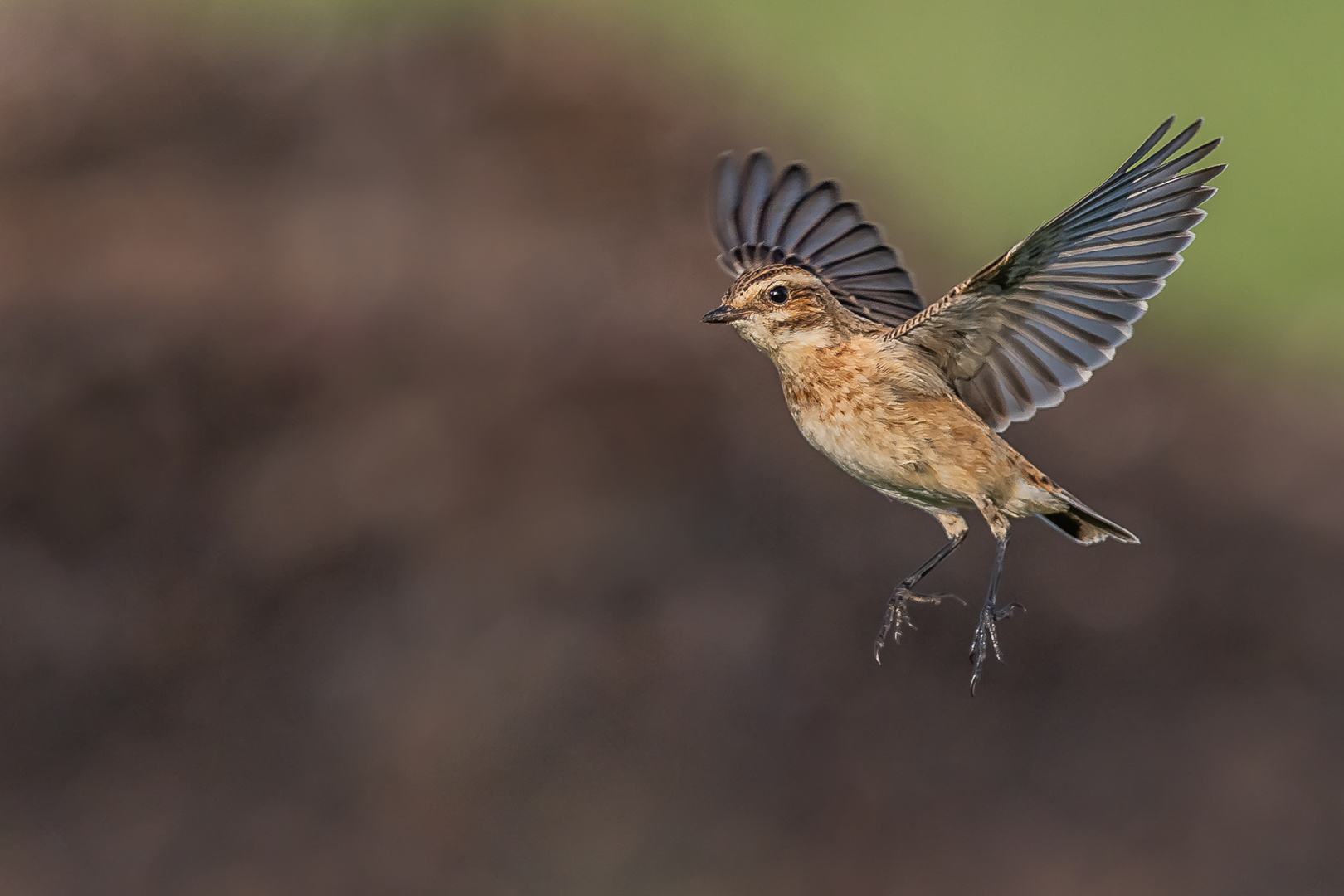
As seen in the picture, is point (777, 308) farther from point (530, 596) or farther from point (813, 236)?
point (530, 596)

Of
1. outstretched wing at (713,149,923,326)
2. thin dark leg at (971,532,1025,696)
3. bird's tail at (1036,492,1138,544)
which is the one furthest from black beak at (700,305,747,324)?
outstretched wing at (713,149,923,326)

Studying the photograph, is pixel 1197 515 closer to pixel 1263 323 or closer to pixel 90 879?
pixel 1263 323

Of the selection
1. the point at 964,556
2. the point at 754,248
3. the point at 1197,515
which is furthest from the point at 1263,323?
the point at 754,248

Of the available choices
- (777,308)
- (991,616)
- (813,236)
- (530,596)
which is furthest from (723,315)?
(530,596)

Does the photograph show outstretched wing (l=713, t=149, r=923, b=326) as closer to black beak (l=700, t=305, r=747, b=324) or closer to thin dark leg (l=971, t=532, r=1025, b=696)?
black beak (l=700, t=305, r=747, b=324)

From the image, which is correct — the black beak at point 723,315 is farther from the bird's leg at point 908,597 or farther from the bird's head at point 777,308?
the bird's leg at point 908,597
